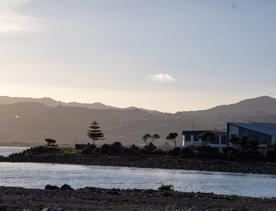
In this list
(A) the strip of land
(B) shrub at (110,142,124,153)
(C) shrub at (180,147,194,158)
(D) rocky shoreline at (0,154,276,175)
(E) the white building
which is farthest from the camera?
(E) the white building

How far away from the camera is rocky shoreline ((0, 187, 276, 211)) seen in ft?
91.0

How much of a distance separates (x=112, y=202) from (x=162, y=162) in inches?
3067

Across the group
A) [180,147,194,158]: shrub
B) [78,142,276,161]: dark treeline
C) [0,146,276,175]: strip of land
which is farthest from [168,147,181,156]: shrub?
[0,146,276,175]: strip of land

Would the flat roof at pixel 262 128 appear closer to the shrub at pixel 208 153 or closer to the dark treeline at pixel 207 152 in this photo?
the dark treeline at pixel 207 152

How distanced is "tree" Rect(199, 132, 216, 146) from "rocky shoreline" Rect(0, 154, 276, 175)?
17.9 m

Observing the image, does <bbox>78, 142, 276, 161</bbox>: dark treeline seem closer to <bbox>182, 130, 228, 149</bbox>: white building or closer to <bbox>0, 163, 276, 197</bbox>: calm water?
<bbox>182, 130, 228, 149</bbox>: white building

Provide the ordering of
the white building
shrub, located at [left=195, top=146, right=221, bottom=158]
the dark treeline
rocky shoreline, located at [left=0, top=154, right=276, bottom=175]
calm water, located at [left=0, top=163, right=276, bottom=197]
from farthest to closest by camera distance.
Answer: the white building, shrub, located at [left=195, top=146, right=221, bottom=158], the dark treeline, rocky shoreline, located at [left=0, top=154, right=276, bottom=175], calm water, located at [left=0, top=163, right=276, bottom=197]

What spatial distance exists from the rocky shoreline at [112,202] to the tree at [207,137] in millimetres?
95305

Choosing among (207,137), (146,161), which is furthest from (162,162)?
(207,137)

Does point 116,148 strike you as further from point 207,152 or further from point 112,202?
point 112,202

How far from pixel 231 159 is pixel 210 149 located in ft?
23.2

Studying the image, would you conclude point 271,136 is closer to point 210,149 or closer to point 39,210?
point 210,149

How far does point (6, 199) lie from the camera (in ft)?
100

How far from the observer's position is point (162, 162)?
109 meters
